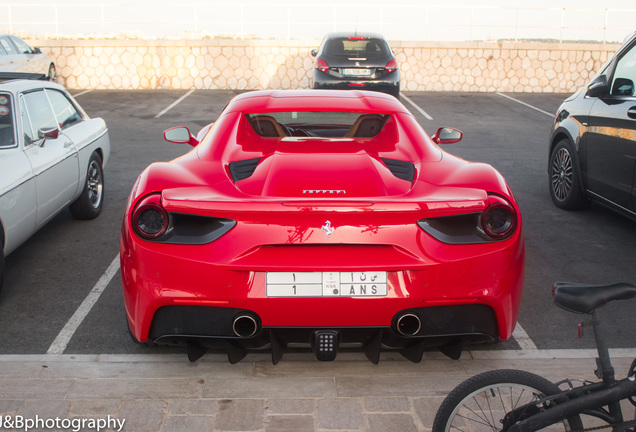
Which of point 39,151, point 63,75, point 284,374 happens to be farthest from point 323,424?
point 63,75

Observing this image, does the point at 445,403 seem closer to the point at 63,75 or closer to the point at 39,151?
the point at 39,151

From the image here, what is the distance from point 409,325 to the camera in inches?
129

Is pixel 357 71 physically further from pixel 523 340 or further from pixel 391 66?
pixel 523 340

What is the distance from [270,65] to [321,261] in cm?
1912

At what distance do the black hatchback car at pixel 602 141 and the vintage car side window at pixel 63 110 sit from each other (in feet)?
16.2

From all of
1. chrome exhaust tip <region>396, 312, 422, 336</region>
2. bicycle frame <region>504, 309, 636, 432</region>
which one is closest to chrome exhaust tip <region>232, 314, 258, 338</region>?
chrome exhaust tip <region>396, 312, 422, 336</region>

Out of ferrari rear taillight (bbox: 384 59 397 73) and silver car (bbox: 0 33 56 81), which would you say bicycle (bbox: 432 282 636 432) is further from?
silver car (bbox: 0 33 56 81)

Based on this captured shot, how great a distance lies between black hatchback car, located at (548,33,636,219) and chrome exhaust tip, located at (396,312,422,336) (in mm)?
3204

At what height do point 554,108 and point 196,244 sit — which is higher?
point 196,244

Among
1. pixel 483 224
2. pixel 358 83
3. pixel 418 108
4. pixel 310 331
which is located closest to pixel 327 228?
pixel 310 331

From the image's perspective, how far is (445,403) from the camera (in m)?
2.60

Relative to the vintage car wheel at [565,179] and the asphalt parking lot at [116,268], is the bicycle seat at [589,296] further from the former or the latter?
the vintage car wheel at [565,179]

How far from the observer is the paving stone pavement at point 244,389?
3.22m

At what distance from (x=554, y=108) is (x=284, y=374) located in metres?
15.9
